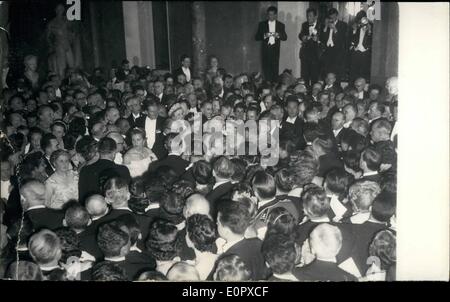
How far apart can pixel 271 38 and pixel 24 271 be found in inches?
Result: 231

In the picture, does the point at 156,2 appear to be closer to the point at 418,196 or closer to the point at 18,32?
the point at 18,32

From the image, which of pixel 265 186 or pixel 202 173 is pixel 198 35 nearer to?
pixel 202 173

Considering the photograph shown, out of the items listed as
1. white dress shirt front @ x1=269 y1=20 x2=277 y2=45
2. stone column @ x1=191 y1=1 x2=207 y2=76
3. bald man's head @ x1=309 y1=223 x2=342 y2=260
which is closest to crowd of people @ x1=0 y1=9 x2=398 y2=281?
bald man's head @ x1=309 y1=223 x2=342 y2=260

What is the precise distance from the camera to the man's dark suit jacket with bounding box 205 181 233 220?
317 centimetres

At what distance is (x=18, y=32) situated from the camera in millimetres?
6738

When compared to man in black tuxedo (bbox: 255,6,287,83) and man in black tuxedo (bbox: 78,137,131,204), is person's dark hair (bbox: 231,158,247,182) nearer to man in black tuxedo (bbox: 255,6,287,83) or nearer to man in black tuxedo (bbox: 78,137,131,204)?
man in black tuxedo (bbox: 78,137,131,204)

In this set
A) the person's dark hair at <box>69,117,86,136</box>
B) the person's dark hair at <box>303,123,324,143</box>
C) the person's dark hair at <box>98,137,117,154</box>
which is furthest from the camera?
the person's dark hair at <box>69,117,86,136</box>

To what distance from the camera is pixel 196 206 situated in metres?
2.91

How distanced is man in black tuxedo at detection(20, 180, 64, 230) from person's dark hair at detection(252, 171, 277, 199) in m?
1.61

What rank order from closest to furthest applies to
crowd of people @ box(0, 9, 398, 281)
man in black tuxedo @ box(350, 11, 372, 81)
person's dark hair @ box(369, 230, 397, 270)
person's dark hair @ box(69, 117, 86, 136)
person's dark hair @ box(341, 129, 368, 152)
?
crowd of people @ box(0, 9, 398, 281) → person's dark hair @ box(369, 230, 397, 270) → person's dark hair @ box(341, 129, 368, 152) → person's dark hair @ box(69, 117, 86, 136) → man in black tuxedo @ box(350, 11, 372, 81)

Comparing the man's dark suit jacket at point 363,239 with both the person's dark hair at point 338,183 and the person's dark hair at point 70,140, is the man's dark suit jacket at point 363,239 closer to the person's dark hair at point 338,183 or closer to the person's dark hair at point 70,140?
the person's dark hair at point 338,183

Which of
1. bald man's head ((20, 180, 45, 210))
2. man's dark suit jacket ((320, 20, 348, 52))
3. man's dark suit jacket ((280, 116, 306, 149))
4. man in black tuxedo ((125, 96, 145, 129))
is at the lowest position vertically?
bald man's head ((20, 180, 45, 210))

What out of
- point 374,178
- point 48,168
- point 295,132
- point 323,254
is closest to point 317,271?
point 323,254
